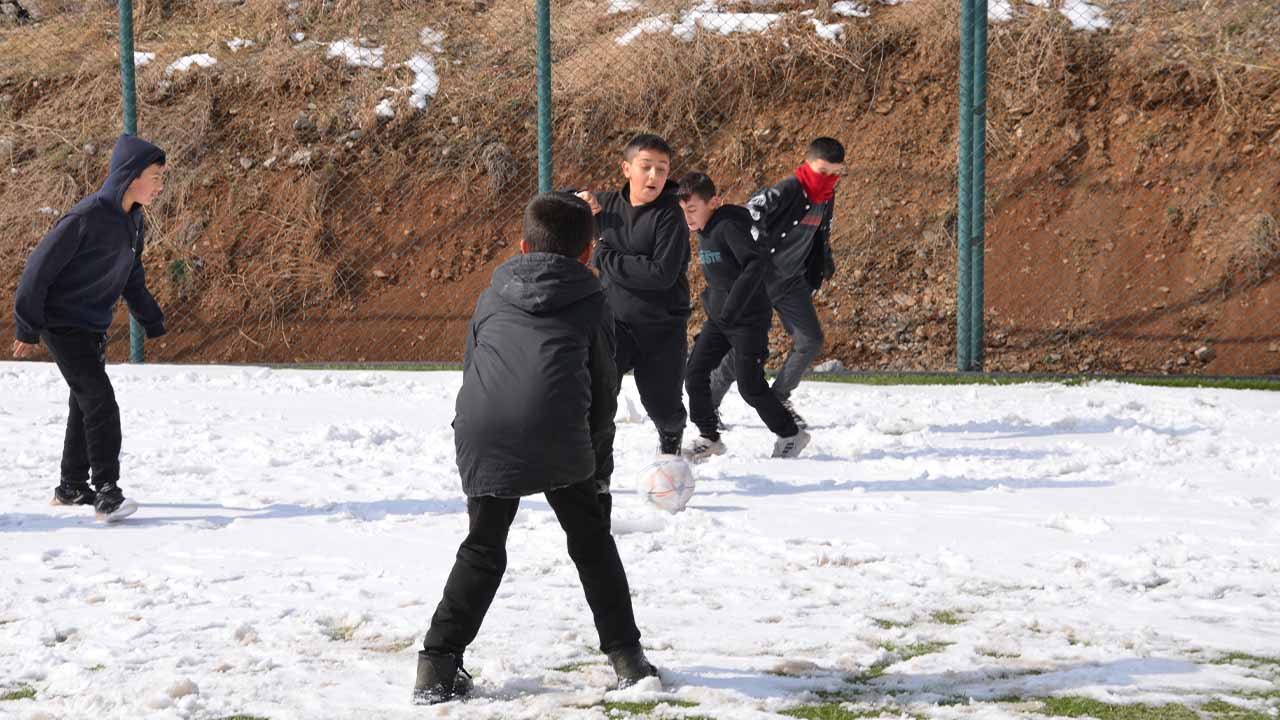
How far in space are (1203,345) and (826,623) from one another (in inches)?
291

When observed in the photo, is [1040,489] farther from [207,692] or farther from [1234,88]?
[1234,88]

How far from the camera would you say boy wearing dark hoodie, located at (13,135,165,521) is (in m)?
5.88

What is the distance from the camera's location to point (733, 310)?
7137 mm

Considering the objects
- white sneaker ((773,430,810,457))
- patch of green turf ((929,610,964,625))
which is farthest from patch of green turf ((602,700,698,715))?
white sneaker ((773,430,810,457))

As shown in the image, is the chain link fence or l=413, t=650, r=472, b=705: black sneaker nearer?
l=413, t=650, r=472, b=705: black sneaker

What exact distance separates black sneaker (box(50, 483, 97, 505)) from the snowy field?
8cm

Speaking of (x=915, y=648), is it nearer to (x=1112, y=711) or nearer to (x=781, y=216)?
(x=1112, y=711)

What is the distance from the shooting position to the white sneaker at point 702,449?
7332 mm

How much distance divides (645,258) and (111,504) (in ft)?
7.97

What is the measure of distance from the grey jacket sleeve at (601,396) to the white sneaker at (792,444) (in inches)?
141

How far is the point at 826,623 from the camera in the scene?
439 centimetres

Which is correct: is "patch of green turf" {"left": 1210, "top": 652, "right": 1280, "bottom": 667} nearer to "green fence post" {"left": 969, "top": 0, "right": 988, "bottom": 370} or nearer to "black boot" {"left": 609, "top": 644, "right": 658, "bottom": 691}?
Answer: "black boot" {"left": 609, "top": 644, "right": 658, "bottom": 691}

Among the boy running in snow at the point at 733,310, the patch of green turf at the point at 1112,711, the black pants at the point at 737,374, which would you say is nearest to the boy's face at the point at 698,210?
the boy running in snow at the point at 733,310

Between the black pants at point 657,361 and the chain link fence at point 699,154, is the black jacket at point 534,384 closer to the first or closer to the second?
the black pants at point 657,361
